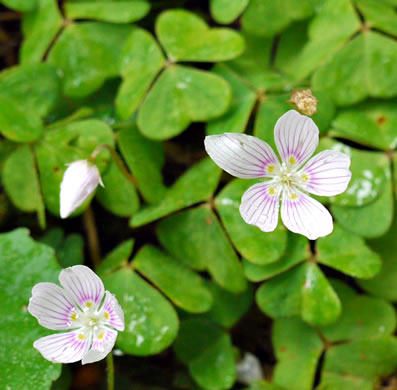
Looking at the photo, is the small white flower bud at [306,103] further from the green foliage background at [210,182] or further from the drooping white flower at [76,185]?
the drooping white flower at [76,185]

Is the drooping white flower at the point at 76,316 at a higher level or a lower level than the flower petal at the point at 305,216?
lower

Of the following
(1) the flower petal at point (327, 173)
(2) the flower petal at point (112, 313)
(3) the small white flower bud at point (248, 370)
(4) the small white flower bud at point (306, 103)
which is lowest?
(3) the small white flower bud at point (248, 370)

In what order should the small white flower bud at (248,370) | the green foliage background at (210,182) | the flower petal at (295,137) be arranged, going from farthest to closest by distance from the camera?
the small white flower bud at (248,370)
the green foliage background at (210,182)
the flower petal at (295,137)

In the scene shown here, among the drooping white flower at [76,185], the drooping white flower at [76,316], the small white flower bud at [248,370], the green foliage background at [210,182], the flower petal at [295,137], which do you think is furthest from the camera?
the small white flower bud at [248,370]

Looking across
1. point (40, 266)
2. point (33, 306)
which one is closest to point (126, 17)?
point (40, 266)

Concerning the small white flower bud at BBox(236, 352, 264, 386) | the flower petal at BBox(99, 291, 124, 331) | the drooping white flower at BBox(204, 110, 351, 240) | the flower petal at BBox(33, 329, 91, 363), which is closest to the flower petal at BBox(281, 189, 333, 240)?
the drooping white flower at BBox(204, 110, 351, 240)

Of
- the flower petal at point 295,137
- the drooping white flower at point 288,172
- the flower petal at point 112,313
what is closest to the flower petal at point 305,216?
the drooping white flower at point 288,172

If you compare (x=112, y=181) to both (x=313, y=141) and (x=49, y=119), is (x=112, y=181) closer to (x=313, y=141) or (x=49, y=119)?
(x=49, y=119)
